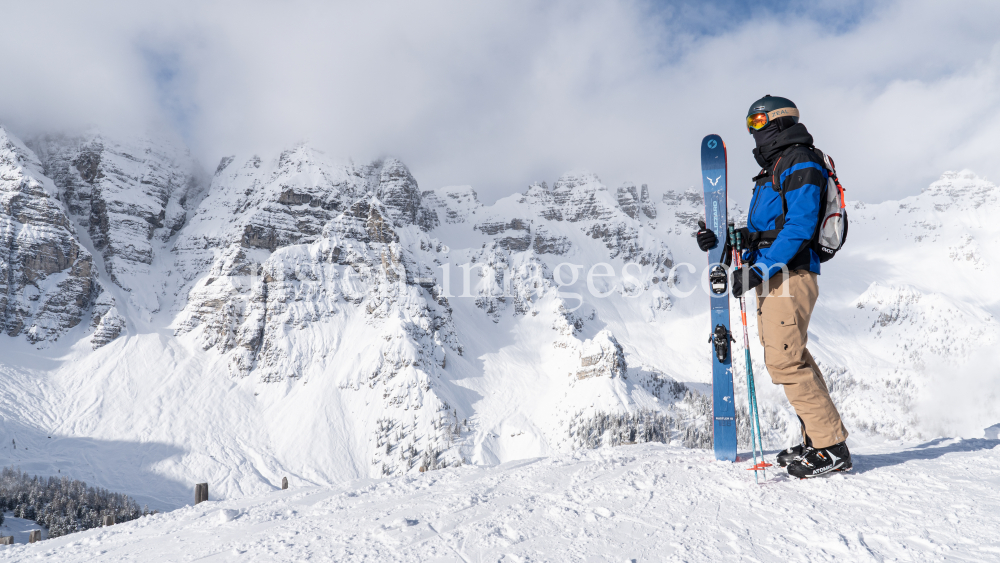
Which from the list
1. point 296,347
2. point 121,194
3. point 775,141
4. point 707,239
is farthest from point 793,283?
point 121,194

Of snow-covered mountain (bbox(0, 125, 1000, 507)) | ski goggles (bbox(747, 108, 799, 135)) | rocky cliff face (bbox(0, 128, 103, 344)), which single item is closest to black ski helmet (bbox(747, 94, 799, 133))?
ski goggles (bbox(747, 108, 799, 135))

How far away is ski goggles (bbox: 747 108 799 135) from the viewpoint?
5453 mm

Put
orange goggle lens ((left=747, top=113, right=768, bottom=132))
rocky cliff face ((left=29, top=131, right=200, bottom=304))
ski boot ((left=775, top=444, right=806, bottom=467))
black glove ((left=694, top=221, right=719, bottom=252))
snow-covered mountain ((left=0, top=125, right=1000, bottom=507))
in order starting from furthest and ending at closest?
rocky cliff face ((left=29, top=131, right=200, bottom=304))
snow-covered mountain ((left=0, top=125, right=1000, bottom=507))
black glove ((left=694, top=221, right=719, bottom=252))
orange goggle lens ((left=747, top=113, right=768, bottom=132))
ski boot ((left=775, top=444, right=806, bottom=467))

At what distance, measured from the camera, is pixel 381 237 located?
166 metres

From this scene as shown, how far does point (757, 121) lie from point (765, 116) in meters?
0.09

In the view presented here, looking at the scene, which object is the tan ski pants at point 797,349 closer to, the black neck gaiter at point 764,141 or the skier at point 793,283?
the skier at point 793,283

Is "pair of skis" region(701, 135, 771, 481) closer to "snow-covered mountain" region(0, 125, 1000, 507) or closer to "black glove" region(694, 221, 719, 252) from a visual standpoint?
"black glove" region(694, 221, 719, 252)

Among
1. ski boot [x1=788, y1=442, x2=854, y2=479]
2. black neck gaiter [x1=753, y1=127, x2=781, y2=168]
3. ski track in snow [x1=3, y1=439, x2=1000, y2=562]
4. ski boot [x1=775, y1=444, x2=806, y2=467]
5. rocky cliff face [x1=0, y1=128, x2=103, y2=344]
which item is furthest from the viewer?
rocky cliff face [x1=0, y1=128, x2=103, y2=344]

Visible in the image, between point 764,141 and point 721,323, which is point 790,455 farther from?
point 764,141

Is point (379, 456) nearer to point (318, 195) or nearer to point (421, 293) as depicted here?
point (421, 293)

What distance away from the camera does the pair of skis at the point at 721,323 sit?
567cm

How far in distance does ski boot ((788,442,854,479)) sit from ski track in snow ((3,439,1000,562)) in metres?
0.11

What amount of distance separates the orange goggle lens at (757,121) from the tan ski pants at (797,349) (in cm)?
181

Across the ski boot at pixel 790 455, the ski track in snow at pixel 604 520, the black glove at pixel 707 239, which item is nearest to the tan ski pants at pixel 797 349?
the ski boot at pixel 790 455
